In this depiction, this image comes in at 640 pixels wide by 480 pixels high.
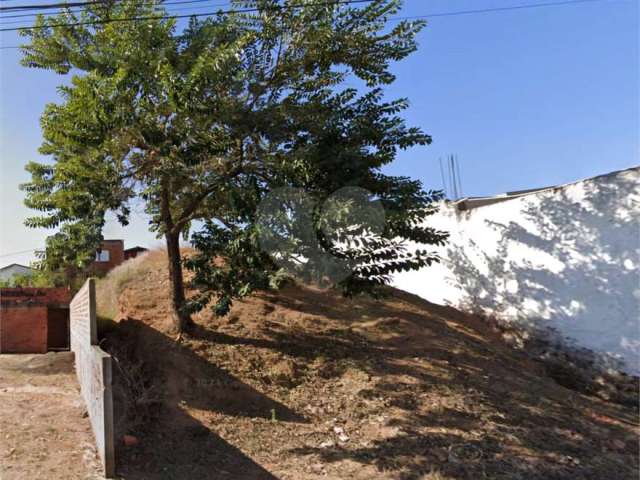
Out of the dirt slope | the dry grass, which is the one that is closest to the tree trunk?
the dirt slope

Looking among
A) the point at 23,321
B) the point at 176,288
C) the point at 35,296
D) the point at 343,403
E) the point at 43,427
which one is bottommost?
the point at 343,403

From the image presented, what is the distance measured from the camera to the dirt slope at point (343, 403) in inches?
187

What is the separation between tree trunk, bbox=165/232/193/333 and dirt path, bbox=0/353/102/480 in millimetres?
1612

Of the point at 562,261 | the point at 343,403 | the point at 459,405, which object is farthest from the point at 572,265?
the point at 343,403

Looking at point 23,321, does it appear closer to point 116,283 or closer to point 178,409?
point 116,283

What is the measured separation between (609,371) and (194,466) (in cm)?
667

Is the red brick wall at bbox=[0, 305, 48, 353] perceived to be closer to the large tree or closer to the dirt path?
the dirt path

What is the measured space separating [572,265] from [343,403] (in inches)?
197

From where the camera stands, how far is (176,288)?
735cm

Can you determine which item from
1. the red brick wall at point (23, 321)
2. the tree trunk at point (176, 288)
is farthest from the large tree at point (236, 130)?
the red brick wall at point (23, 321)

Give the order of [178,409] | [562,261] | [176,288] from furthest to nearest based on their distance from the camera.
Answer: [562,261]
[176,288]
[178,409]

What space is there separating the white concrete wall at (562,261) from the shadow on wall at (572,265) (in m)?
0.02

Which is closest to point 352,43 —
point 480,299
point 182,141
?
point 182,141

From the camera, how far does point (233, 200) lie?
561cm
